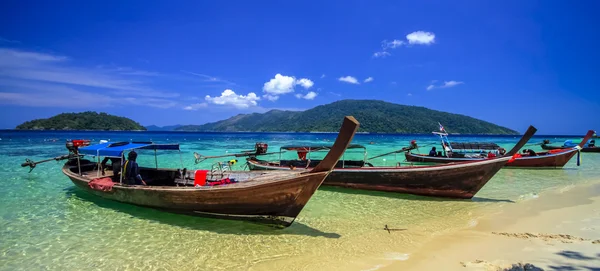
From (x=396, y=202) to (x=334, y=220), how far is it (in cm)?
344

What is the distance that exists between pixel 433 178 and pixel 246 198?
759cm

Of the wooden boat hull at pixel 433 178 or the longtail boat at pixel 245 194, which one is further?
the wooden boat hull at pixel 433 178

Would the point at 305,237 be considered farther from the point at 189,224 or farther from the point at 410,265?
the point at 189,224

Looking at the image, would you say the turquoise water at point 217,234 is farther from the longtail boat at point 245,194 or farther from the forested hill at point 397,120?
the forested hill at point 397,120

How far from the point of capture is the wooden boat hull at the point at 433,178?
11047mm

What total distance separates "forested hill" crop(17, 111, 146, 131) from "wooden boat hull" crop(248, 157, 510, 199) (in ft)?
561

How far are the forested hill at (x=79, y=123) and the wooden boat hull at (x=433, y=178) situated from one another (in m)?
171

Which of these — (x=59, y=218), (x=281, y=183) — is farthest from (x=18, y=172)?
(x=281, y=183)

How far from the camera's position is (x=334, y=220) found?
8.94 metres

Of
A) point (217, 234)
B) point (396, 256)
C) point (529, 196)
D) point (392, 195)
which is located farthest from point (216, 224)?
point (529, 196)

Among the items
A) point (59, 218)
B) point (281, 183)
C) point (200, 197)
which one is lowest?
point (59, 218)

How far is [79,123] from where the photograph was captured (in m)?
146

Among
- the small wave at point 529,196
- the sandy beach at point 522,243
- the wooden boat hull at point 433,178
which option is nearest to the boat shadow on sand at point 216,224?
the sandy beach at point 522,243

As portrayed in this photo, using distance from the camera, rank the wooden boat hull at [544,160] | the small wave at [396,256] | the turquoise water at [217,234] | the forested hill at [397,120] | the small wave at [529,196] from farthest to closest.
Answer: the forested hill at [397,120], the wooden boat hull at [544,160], the small wave at [529,196], the turquoise water at [217,234], the small wave at [396,256]
